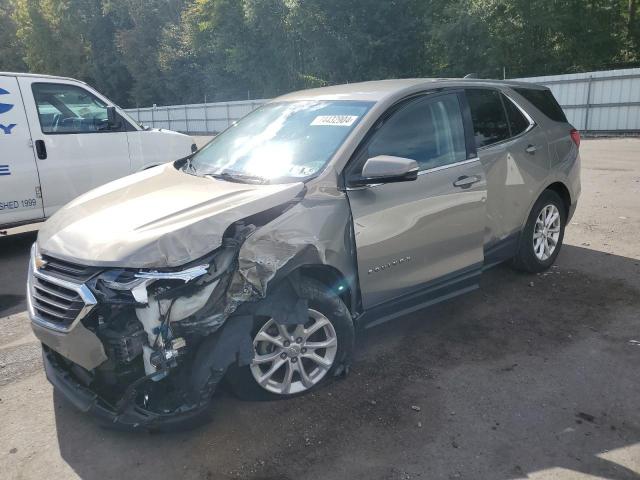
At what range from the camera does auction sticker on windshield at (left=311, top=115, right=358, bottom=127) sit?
3.79 m

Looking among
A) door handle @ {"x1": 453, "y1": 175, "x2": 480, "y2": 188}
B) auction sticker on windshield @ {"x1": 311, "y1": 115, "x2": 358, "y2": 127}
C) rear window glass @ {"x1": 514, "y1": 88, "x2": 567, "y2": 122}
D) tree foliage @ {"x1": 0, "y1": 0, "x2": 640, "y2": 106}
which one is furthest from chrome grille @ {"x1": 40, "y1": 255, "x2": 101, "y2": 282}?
tree foliage @ {"x1": 0, "y1": 0, "x2": 640, "y2": 106}

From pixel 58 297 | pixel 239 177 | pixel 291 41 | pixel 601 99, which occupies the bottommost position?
pixel 601 99

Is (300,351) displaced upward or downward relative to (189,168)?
downward

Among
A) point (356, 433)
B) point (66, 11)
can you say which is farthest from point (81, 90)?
point (66, 11)

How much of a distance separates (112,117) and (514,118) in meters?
5.01

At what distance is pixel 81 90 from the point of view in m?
6.94

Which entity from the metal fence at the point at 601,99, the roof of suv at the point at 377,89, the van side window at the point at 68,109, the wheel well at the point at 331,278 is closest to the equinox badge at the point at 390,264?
the wheel well at the point at 331,278

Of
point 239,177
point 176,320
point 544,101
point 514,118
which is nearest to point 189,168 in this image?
point 239,177

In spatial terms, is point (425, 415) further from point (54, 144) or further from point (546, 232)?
point (54, 144)

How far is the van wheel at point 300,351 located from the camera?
3.22 meters

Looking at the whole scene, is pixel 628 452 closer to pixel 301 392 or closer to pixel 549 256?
pixel 301 392

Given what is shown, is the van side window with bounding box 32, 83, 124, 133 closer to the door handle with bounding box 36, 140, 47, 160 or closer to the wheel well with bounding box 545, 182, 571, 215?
the door handle with bounding box 36, 140, 47, 160

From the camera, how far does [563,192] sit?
17.9 feet

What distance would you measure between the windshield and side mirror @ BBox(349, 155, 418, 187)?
276 mm
